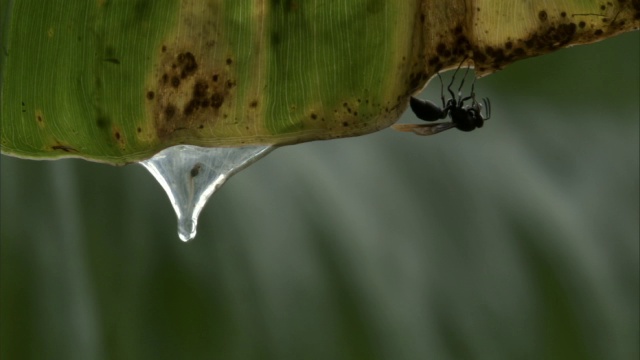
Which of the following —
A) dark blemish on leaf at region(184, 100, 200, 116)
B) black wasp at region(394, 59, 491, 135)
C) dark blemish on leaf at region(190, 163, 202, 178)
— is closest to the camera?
dark blemish on leaf at region(184, 100, 200, 116)

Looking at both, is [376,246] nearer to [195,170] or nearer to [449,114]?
[449,114]

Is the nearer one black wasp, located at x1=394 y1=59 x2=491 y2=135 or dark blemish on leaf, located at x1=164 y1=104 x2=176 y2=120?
dark blemish on leaf, located at x1=164 y1=104 x2=176 y2=120

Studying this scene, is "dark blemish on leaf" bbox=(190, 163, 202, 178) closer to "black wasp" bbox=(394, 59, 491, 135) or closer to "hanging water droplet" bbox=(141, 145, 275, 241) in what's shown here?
"hanging water droplet" bbox=(141, 145, 275, 241)

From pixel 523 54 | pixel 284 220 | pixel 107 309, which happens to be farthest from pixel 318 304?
pixel 523 54

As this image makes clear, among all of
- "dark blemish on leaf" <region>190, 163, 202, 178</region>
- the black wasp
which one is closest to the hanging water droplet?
"dark blemish on leaf" <region>190, 163, 202, 178</region>

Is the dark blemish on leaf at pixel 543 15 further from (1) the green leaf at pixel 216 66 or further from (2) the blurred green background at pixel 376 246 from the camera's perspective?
(2) the blurred green background at pixel 376 246

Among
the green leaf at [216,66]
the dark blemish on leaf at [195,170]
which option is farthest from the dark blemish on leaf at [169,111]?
the dark blemish on leaf at [195,170]
